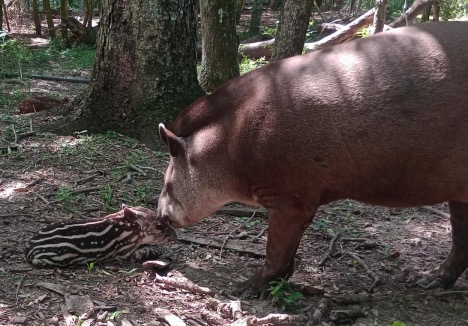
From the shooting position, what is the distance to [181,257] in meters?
5.12

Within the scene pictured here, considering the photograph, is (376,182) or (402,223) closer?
(376,182)

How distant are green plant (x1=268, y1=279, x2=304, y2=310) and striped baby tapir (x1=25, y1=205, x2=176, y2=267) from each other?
1.18 m

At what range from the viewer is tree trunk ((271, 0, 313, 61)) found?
10.1m

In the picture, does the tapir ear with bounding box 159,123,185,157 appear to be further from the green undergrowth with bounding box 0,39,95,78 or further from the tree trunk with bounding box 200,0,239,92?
the green undergrowth with bounding box 0,39,95,78

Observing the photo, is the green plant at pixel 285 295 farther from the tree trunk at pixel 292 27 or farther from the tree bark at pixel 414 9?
the tree bark at pixel 414 9

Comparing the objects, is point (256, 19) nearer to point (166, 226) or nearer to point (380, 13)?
point (380, 13)

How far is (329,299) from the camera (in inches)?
169

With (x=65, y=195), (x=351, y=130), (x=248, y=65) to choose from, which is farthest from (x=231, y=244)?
(x=248, y=65)

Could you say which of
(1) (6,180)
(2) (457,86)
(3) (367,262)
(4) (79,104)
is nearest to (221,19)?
(4) (79,104)

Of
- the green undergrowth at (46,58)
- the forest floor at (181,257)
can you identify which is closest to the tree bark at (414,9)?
the green undergrowth at (46,58)

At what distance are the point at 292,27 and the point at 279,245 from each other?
665cm

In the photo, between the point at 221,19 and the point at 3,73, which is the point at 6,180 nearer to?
the point at 221,19

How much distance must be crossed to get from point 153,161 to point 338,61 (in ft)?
10.3

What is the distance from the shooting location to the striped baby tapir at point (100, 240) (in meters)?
4.50
